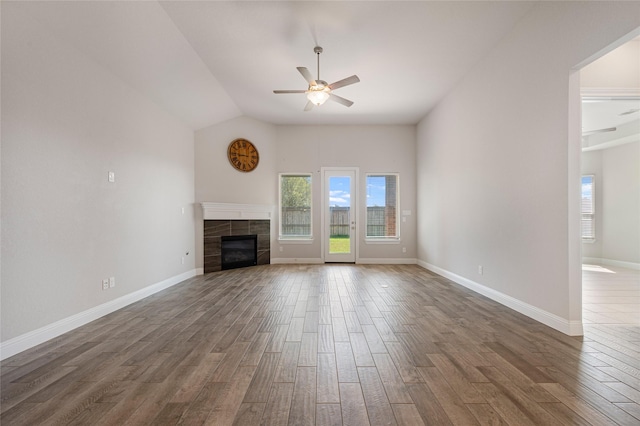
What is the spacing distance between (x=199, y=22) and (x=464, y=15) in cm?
295

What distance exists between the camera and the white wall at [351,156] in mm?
7051

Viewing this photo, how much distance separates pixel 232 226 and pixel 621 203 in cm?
859

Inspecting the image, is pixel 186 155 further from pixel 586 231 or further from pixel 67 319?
pixel 586 231

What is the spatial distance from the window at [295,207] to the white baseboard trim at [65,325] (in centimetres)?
334

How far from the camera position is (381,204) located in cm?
714

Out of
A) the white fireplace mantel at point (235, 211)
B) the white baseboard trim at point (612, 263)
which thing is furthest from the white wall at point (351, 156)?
the white baseboard trim at point (612, 263)

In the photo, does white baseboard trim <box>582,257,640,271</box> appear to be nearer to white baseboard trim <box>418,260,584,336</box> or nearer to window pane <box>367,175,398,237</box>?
white baseboard trim <box>418,260,584,336</box>

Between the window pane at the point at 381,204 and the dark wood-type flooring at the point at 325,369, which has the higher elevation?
the window pane at the point at 381,204

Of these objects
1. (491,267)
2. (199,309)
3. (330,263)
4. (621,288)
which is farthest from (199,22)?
(621,288)

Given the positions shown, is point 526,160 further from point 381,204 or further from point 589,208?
point 589,208

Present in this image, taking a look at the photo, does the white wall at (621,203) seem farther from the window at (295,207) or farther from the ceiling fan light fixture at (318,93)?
the ceiling fan light fixture at (318,93)

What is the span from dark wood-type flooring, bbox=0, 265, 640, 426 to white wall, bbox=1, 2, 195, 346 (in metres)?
0.44

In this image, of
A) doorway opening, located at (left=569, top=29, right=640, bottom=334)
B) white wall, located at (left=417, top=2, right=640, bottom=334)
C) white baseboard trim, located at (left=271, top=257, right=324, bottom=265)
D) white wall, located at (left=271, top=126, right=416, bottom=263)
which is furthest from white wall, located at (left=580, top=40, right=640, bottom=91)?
white baseboard trim, located at (left=271, top=257, right=324, bottom=265)

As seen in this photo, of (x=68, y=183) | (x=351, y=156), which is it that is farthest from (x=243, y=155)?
(x=68, y=183)
